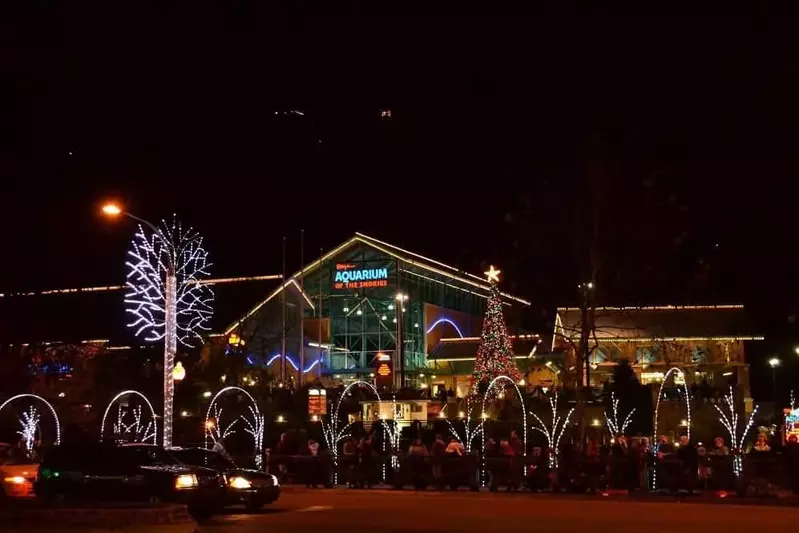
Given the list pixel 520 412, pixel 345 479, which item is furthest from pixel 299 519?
pixel 520 412

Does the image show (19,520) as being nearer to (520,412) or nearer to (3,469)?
(3,469)

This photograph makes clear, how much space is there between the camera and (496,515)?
1980 centimetres

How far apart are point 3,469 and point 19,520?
25.4ft

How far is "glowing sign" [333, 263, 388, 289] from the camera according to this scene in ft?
187

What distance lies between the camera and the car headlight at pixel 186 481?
18641 millimetres

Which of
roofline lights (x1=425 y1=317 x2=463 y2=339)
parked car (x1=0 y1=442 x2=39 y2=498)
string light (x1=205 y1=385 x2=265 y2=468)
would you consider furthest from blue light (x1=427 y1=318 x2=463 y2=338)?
parked car (x1=0 y1=442 x2=39 y2=498)

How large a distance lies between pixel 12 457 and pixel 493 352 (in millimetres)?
24271

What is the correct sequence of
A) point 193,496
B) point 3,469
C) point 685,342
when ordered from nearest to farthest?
point 193,496
point 3,469
point 685,342

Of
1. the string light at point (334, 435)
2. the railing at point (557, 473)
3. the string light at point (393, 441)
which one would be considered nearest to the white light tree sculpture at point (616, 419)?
the railing at point (557, 473)

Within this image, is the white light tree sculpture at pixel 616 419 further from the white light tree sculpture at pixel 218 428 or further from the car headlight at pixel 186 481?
the car headlight at pixel 186 481

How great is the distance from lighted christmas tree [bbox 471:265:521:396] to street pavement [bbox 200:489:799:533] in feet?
51.7

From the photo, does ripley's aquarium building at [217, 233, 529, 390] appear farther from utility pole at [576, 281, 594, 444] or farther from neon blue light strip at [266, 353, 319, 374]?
utility pole at [576, 281, 594, 444]

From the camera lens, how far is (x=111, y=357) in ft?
149

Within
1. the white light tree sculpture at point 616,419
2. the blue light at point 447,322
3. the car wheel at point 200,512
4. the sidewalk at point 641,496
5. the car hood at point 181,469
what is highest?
the blue light at point 447,322
